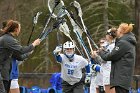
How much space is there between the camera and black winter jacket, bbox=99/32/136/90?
10.5 m

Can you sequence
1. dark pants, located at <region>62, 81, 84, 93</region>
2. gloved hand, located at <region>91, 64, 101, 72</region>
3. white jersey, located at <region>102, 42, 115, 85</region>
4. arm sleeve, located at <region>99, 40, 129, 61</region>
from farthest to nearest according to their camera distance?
gloved hand, located at <region>91, 64, 101, 72</region> → dark pants, located at <region>62, 81, 84, 93</region> → white jersey, located at <region>102, 42, 115, 85</region> → arm sleeve, located at <region>99, 40, 129, 61</region>

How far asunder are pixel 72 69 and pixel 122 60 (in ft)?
7.02

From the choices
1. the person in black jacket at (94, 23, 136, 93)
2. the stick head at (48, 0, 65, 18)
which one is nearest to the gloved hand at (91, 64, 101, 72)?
the stick head at (48, 0, 65, 18)

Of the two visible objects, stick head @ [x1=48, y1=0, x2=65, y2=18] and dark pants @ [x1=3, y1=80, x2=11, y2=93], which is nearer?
dark pants @ [x1=3, y1=80, x2=11, y2=93]

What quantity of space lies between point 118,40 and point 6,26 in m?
2.21

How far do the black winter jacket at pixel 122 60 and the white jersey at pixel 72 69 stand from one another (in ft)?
6.33

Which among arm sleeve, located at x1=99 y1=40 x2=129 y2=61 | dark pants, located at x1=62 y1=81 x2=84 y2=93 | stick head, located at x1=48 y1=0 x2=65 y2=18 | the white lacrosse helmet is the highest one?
stick head, located at x1=48 y1=0 x2=65 y2=18

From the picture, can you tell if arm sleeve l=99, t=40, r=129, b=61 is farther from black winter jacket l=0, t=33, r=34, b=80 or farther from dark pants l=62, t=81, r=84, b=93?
dark pants l=62, t=81, r=84, b=93

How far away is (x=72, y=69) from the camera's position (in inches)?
493

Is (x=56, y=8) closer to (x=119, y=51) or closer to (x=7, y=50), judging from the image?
(x=7, y=50)

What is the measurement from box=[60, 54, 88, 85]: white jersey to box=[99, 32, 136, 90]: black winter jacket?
76.0 inches

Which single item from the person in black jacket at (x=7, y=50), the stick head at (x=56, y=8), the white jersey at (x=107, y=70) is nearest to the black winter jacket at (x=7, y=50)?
the person in black jacket at (x=7, y=50)

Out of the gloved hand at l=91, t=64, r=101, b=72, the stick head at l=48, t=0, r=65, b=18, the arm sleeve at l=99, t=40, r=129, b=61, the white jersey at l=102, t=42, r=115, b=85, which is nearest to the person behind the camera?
the arm sleeve at l=99, t=40, r=129, b=61

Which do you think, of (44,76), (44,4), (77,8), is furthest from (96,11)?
(77,8)
